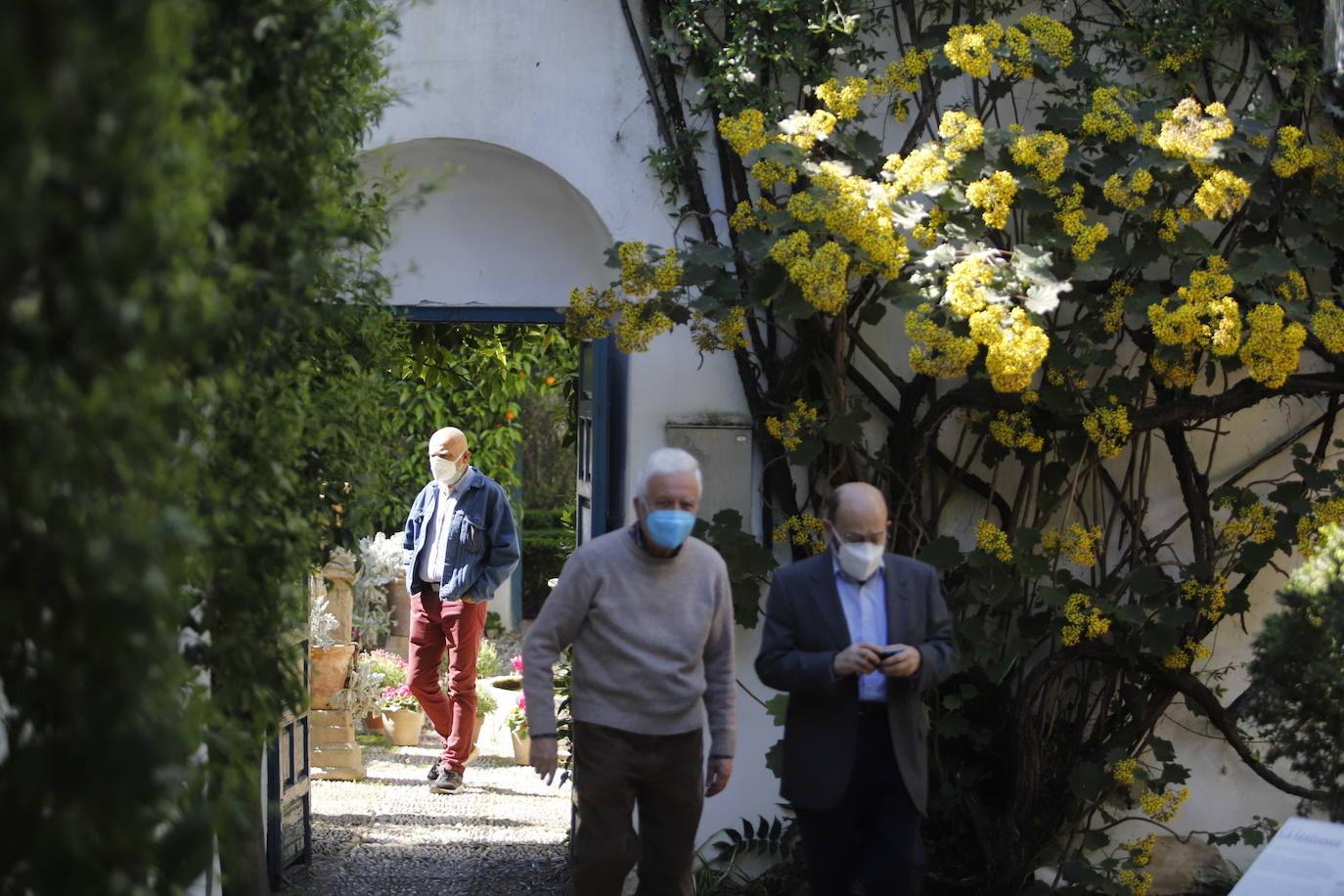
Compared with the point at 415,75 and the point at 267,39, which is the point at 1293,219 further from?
the point at 267,39

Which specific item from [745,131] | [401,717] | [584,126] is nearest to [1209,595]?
[745,131]

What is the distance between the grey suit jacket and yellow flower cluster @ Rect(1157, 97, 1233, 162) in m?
1.95

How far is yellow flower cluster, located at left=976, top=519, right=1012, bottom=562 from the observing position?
546 cm

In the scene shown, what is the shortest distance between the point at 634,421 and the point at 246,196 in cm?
325

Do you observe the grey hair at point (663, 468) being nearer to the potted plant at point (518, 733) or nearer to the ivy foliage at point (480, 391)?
the ivy foliage at point (480, 391)

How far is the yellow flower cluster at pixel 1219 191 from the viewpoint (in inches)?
196

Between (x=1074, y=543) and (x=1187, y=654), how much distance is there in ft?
2.24

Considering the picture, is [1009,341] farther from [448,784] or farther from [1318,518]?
[448,784]

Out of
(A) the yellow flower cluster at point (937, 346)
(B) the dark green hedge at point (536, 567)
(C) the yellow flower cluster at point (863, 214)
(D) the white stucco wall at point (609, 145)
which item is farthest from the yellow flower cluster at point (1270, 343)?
(B) the dark green hedge at point (536, 567)

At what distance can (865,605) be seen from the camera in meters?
4.05

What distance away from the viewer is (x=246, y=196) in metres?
2.93

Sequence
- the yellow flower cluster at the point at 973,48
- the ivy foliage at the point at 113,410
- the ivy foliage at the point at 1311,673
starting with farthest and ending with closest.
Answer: the yellow flower cluster at the point at 973,48, the ivy foliage at the point at 1311,673, the ivy foliage at the point at 113,410

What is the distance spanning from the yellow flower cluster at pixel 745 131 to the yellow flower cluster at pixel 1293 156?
195 cm

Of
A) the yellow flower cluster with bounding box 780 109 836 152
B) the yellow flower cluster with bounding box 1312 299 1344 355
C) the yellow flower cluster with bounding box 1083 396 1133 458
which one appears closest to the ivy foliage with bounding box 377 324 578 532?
the yellow flower cluster with bounding box 780 109 836 152
